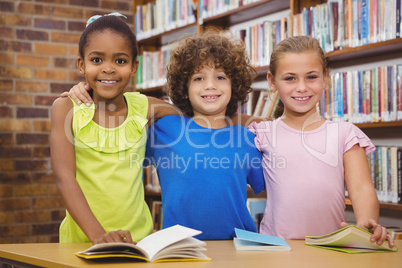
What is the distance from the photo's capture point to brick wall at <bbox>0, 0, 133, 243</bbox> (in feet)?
12.1

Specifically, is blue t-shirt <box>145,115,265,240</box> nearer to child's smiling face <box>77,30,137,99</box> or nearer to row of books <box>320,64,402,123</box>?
child's smiling face <box>77,30,137,99</box>

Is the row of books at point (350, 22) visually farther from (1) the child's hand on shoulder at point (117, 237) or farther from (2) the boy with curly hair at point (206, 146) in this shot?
(1) the child's hand on shoulder at point (117, 237)

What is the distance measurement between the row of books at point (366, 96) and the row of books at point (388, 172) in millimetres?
168

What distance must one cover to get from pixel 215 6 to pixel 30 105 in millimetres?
1572

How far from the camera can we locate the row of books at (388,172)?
2.46 meters

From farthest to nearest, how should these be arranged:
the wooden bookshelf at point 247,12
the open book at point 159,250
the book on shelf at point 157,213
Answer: the book on shelf at point 157,213
the wooden bookshelf at point 247,12
the open book at point 159,250

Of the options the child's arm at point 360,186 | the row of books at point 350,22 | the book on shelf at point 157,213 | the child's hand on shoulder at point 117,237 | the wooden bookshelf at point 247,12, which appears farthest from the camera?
the book on shelf at point 157,213

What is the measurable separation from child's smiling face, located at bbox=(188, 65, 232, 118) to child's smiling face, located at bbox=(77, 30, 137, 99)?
239mm

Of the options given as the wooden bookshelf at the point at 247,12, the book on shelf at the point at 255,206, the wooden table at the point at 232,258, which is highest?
the wooden bookshelf at the point at 247,12

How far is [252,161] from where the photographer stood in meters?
1.69

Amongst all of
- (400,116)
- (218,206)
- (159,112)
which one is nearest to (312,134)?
(218,206)

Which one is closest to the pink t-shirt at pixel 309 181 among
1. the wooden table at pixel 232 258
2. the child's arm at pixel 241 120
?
the child's arm at pixel 241 120

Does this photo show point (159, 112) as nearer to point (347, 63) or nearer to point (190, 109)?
point (190, 109)

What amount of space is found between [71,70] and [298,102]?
8.74ft
